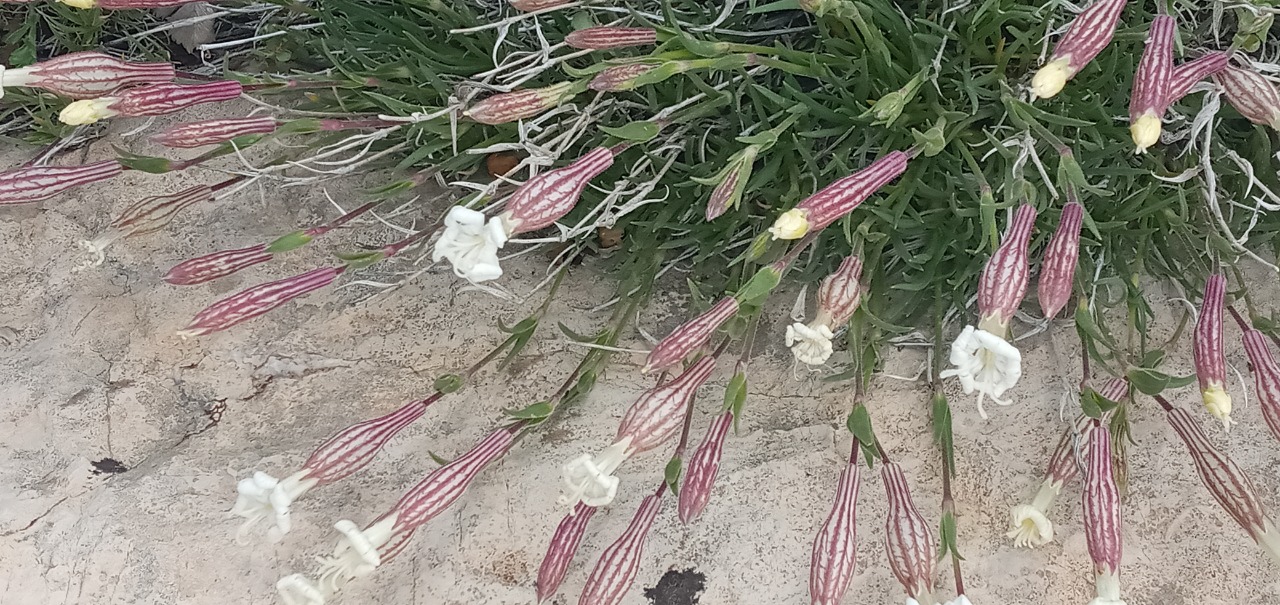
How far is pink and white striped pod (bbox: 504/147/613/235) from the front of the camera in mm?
1058

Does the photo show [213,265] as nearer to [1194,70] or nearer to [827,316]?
[827,316]

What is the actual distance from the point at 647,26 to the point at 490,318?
54 centimetres

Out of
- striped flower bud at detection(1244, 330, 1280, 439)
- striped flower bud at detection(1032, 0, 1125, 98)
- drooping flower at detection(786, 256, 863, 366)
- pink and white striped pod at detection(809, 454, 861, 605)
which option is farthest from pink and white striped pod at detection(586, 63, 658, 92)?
striped flower bud at detection(1244, 330, 1280, 439)

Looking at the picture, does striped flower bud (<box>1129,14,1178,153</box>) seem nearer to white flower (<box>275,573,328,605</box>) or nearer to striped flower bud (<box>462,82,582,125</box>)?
striped flower bud (<box>462,82,582,125</box>)

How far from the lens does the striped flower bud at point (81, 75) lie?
3.76 ft

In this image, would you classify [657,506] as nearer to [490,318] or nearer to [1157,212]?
[490,318]

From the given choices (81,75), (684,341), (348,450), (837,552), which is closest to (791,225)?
(684,341)

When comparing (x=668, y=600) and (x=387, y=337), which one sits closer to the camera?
(x=668, y=600)

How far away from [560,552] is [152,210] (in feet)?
2.61

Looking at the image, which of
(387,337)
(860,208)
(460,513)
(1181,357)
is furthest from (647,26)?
(1181,357)

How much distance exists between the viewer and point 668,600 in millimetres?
1310

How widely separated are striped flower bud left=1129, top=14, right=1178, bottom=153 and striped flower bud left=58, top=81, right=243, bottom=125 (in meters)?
1.10

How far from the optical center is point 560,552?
1.17m

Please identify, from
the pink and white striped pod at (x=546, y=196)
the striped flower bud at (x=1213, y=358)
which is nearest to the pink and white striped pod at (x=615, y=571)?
the pink and white striped pod at (x=546, y=196)
